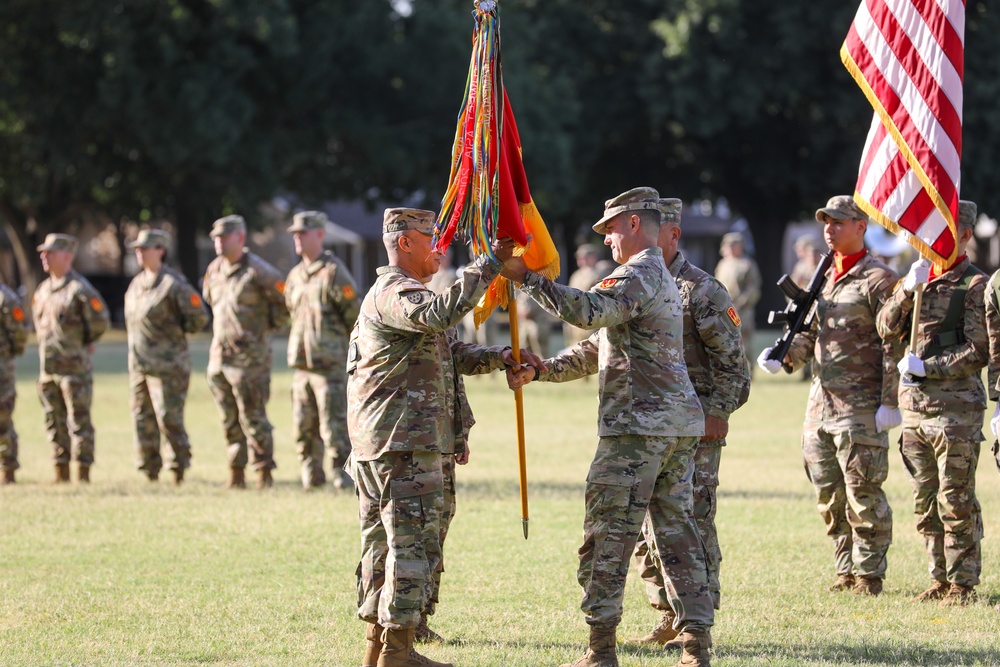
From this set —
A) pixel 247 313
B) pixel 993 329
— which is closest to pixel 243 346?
pixel 247 313

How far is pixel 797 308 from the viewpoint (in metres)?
8.40

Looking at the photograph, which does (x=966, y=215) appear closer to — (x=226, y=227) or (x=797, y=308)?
(x=797, y=308)

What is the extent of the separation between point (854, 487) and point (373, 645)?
10.5 feet

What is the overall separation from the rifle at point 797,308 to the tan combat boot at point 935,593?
1.61m

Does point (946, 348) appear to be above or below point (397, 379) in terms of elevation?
above

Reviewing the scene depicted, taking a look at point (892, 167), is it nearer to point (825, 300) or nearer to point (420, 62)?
point (825, 300)

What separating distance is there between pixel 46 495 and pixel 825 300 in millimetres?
7674

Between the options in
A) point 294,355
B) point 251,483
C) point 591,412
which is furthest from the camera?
point 591,412

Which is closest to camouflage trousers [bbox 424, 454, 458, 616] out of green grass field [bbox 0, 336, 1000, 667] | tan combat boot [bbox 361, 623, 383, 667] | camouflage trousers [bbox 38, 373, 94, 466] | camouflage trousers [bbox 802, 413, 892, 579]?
green grass field [bbox 0, 336, 1000, 667]

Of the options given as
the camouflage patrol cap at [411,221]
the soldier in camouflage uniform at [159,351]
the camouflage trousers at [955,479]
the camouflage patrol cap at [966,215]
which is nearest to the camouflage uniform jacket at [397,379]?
the camouflage patrol cap at [411,221]

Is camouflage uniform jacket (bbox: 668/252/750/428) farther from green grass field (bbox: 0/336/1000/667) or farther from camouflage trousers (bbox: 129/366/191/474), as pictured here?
camouflage trousers (bbox: 129/366/191/474)

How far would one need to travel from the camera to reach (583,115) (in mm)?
41750

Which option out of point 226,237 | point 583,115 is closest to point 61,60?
point 583,115

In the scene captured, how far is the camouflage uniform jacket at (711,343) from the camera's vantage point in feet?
23.8
